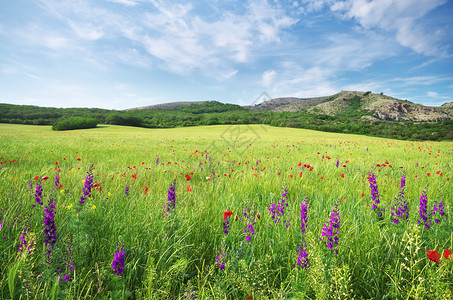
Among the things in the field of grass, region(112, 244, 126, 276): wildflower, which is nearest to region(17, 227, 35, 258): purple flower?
the field of grass

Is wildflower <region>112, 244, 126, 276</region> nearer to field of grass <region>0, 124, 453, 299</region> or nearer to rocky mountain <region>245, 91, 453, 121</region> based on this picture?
field of grass <region>0, 124, 453, 299</region>

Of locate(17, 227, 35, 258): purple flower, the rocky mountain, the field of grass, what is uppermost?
the rocky mountain

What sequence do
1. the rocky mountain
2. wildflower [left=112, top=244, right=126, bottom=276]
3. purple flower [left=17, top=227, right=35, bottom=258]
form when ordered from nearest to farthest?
purple flower [left=17, top=227, right=35, bottom=258] < wildflower [left=112, top=244, right=126, bottom=276] < the rocky mountain

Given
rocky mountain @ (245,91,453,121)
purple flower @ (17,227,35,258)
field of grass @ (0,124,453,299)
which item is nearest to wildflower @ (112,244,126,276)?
field of grass @ (0,124,453,299)

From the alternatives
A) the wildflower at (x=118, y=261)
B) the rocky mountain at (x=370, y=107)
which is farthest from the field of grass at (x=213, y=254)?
the rocky mountain at (x=370, y=107)

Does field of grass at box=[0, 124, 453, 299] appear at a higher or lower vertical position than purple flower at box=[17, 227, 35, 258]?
lower

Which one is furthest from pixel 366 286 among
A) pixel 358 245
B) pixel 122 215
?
pixel 122 215

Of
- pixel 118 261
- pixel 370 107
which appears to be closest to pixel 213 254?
pixel 118 261

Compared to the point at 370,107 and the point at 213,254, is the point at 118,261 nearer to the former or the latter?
the point at 213,254

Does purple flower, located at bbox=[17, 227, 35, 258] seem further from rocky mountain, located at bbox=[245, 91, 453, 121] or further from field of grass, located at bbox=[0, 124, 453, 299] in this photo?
rocky mountain, located at bbox=[245, 91, 453, 121]

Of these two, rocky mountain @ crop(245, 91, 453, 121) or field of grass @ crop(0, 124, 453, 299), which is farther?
rocky mountain @ crop(245, 91, 453, 121)

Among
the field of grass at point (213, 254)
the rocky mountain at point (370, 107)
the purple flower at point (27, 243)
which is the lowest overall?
the field of grass at point (213, 254)

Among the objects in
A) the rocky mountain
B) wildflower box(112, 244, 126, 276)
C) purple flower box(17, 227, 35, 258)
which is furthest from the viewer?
the rocky mountain

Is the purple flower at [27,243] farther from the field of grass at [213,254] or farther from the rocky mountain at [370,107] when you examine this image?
the rocky mountain at [370,107]
